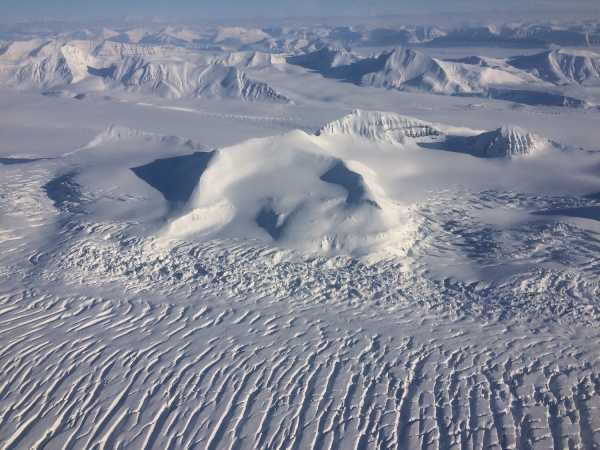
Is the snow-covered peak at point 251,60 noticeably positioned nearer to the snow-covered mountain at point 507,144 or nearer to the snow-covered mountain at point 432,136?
the snow-covered mountain at point 432,136

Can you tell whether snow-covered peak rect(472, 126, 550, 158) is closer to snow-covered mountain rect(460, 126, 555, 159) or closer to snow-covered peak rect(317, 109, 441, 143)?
snow-covered mountain rect(460, 126, 555, 159)

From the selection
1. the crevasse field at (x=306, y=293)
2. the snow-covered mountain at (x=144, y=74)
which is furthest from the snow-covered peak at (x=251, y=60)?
the crevasse field at (x=306, y=293)

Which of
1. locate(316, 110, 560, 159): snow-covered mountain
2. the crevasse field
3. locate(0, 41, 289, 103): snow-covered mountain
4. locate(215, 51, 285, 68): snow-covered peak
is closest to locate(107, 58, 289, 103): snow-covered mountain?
locate(0, 41, 289, 103): snow-covered mountain

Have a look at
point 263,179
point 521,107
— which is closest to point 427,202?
point 263,179

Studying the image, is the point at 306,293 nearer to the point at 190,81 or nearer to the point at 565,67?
the point at 190,81

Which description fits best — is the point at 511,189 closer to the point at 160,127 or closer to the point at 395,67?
the point at 160,127

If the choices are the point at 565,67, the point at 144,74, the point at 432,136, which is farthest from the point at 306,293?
the point at 565,67
